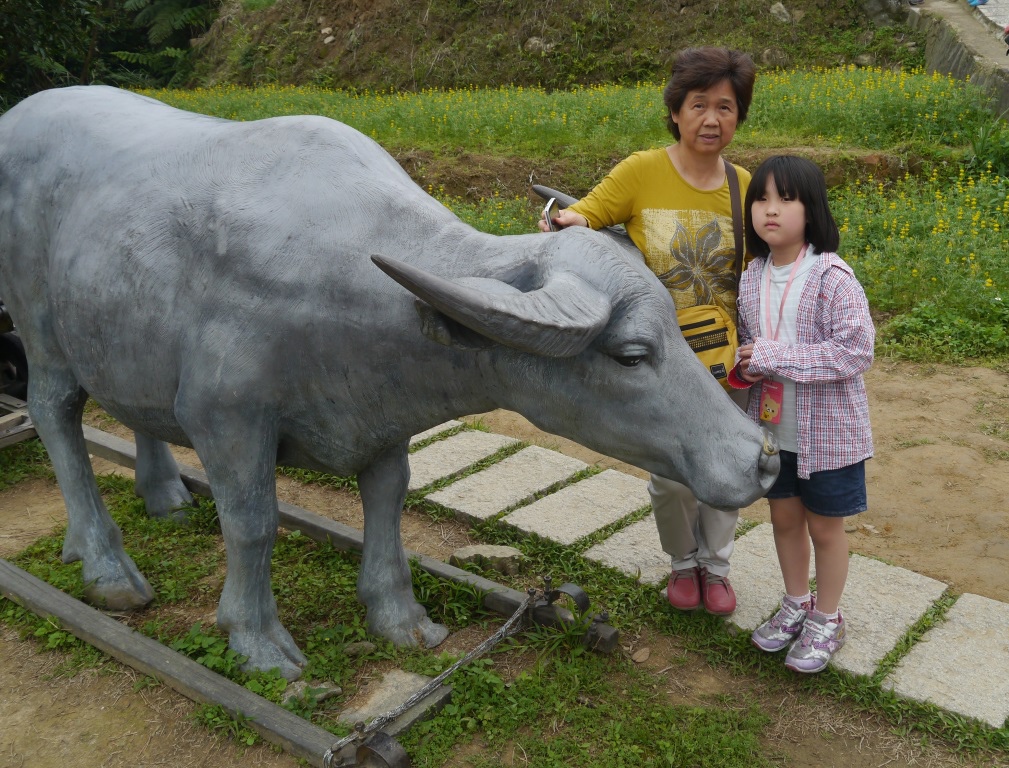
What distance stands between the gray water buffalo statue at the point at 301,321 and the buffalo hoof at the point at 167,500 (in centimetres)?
98

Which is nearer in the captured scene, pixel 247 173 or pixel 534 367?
pixel 534 367

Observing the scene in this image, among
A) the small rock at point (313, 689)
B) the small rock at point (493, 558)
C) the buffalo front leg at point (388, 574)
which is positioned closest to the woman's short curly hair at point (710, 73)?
the buffalo front leg at point (388, 574)

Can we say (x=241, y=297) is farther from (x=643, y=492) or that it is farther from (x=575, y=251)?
(x=643, y=492)

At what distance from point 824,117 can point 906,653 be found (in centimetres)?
766

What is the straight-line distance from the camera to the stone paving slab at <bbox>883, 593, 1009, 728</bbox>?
9.60ft

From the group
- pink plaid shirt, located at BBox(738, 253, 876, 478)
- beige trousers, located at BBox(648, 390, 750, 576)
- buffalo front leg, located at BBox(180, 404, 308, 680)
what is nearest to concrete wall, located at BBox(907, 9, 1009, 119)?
beige trousers, located at BBox(648, 390, 750, 576)

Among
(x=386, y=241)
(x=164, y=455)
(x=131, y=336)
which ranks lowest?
(x=164, y=455)

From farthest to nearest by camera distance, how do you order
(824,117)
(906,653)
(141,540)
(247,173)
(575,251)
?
(824,117), (141,540), (906,653), (247,173), (575,251)

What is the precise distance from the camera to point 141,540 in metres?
4.14

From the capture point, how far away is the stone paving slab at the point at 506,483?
14.4 feet

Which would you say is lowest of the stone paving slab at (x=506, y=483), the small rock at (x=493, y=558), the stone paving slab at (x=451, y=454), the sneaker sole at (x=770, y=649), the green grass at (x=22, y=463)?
the green grass at (x=22, y=463)

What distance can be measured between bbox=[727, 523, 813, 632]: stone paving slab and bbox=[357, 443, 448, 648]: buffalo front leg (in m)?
1.12

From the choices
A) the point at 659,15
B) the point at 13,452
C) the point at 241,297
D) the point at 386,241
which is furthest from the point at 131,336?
the point at 659,15

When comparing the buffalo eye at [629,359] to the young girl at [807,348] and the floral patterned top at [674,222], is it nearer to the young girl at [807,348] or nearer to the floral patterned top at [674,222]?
the young girl at [807,348]
